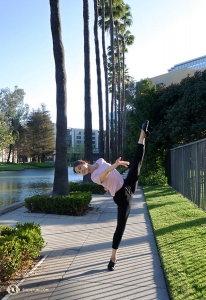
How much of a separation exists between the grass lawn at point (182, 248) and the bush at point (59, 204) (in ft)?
6.24

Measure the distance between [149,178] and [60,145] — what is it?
11672mm

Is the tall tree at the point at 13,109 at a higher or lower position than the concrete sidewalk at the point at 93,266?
→ higher

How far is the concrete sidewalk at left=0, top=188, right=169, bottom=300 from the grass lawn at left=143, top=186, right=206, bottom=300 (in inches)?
6.2

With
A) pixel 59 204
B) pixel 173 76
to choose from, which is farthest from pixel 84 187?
pixel 173 76

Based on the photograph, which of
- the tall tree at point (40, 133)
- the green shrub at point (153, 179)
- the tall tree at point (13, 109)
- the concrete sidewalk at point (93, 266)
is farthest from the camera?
the tall tree at point (40, 133)

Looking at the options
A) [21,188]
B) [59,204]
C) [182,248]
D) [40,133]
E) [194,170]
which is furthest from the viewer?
[40,133]

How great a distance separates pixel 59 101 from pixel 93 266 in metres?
6.41

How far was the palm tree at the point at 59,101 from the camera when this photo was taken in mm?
10117

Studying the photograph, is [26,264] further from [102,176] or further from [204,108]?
[204,108]

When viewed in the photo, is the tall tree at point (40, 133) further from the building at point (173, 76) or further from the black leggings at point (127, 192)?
the black leggings at point (127, 192)

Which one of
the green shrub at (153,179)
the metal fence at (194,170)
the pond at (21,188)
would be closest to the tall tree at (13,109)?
the pond at (21,188)

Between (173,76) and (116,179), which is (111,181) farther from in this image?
(173,76)

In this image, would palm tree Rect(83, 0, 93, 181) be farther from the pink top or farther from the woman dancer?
the pink top

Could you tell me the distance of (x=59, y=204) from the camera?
9.22 metres
